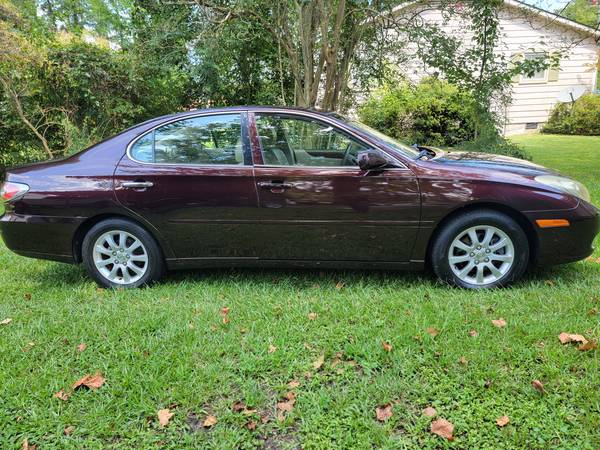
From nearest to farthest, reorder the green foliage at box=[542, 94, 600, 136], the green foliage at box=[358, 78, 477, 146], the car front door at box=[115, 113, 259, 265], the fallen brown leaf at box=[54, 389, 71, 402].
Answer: the fallen brown leaf at box=[54, 389, 71, 402] → the car front door at box=[115, 113, 259, 265] → the green foliage at box=[358, 78, 477, 146] → the green foliage at box=[542, 94, 600, 136]

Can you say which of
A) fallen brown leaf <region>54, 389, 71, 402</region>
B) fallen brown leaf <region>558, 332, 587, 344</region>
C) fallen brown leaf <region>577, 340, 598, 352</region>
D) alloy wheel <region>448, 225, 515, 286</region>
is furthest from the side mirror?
fallen brown leaf <region>54, 389, 71, 402</region>

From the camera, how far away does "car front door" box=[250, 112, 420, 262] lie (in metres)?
3.54

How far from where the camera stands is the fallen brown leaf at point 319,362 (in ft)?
8.79

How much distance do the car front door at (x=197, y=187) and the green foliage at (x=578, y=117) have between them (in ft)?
59.2

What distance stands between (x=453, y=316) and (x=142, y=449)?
6.73ft

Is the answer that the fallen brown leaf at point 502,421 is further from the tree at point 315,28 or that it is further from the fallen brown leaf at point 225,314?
the tree at point 315,28

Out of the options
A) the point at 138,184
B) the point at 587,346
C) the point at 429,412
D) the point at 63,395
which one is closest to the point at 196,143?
the point at 138,184

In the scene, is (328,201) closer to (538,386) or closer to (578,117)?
(538,386)

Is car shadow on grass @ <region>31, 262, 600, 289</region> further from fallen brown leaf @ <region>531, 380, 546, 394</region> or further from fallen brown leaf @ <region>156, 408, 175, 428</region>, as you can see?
fallen brown leaf @ <region>156, 408, 175, 428</region>

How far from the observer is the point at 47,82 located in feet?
26.8

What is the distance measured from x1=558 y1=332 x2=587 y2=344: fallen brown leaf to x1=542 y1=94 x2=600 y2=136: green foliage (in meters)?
17.9

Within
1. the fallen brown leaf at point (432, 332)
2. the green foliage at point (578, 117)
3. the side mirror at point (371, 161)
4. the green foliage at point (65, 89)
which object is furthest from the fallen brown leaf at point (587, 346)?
the green foliage at point (578, 117)

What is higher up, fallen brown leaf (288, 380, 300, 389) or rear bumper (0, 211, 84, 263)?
rear bumper (0, 211, 84, 263)

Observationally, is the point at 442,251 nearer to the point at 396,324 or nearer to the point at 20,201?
the point at 396,324
